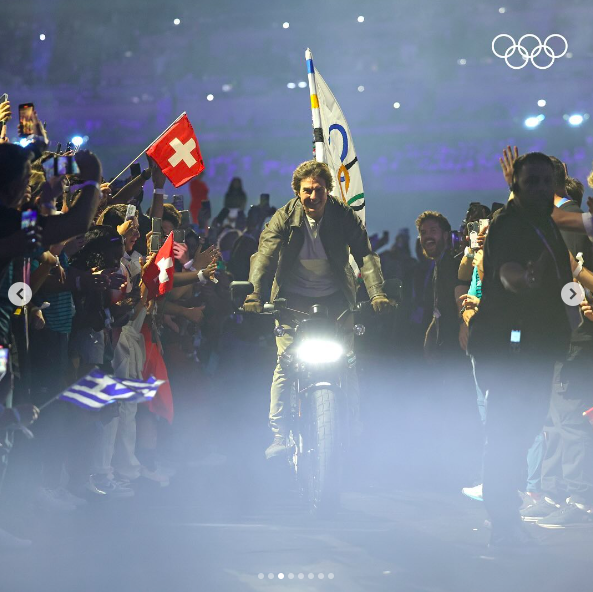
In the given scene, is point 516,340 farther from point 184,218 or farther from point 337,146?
point 184,218

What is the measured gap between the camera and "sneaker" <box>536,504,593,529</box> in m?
7.00

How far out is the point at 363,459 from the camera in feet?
31.9

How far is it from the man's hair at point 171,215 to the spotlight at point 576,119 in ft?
81.3

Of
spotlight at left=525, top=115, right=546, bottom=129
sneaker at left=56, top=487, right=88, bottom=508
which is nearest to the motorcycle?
sneaker at left=56, top=487, right=88, bottom=508

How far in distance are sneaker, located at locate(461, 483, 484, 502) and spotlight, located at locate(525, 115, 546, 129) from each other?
26.1m

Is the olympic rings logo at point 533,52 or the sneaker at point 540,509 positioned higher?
the olympic rings logo at point 533,52

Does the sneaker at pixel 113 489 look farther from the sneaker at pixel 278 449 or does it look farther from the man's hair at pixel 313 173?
the man's hair at pixel 313 173

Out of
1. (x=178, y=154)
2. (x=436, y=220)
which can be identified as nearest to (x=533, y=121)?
(x=436, y=220)

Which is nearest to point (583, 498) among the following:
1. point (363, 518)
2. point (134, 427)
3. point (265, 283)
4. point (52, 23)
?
point (363, 518)

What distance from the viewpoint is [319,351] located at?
7.57 metres

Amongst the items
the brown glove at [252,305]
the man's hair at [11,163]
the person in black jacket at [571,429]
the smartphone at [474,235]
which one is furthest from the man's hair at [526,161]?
the man's hair at [11,163]

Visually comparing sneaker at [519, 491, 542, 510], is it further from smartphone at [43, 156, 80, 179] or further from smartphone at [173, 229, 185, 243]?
smartphone at [43, 156, 80, 179]

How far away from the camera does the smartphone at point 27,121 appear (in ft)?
18.2

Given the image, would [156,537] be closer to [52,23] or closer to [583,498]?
[583,498]
